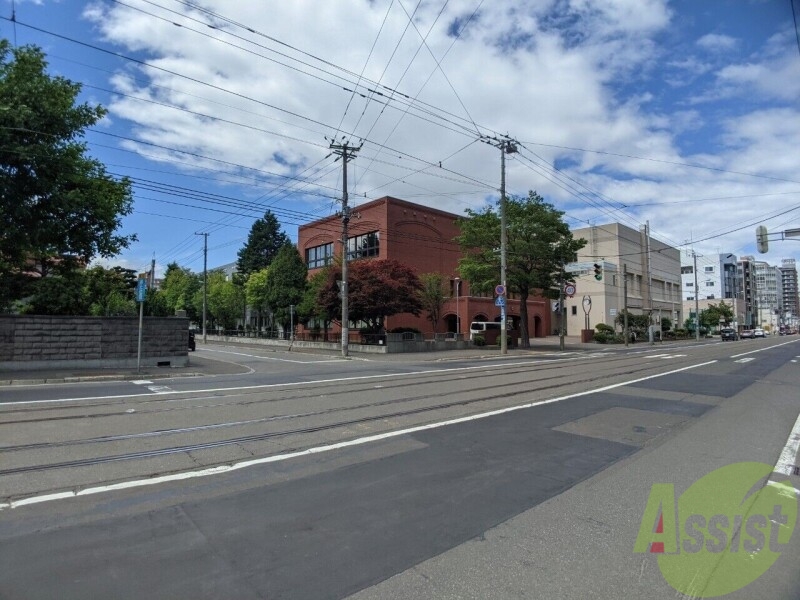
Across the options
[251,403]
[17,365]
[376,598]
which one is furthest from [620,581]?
[17,365]

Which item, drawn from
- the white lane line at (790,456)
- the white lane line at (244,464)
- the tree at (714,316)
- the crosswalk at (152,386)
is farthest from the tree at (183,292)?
the tree at (714,316)

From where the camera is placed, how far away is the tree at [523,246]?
35219 millimetres

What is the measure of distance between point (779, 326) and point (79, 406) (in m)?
166

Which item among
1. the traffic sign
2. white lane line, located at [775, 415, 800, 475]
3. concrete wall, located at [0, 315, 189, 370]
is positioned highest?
the traffic sign

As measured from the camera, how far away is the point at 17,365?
57.6 ft

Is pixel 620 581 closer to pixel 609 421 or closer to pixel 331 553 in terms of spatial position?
pixel 331 553

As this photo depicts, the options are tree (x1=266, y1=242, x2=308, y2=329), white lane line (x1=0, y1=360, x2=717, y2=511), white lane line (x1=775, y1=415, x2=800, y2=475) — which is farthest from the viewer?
tree (x1=266, y1=242, x2=308, y2=329)

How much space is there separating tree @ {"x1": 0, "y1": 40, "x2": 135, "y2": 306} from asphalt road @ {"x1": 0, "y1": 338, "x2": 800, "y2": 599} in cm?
1005

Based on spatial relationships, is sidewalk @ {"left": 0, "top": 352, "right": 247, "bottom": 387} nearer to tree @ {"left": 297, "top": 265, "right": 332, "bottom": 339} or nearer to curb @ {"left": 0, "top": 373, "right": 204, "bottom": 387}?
curb @ {"left": 0, "top": 373, "right": 204, "bottom": 387}

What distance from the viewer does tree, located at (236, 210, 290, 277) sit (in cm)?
7575

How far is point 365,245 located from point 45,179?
31.1 metres


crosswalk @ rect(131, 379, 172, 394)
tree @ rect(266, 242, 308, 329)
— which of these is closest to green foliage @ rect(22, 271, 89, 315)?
crosswalk @ rect(131, 379, 172, 394)

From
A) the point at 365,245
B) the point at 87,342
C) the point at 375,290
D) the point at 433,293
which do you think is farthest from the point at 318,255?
the point at 87,342

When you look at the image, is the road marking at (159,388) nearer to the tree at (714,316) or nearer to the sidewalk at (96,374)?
the sidewalk at (96,374)
